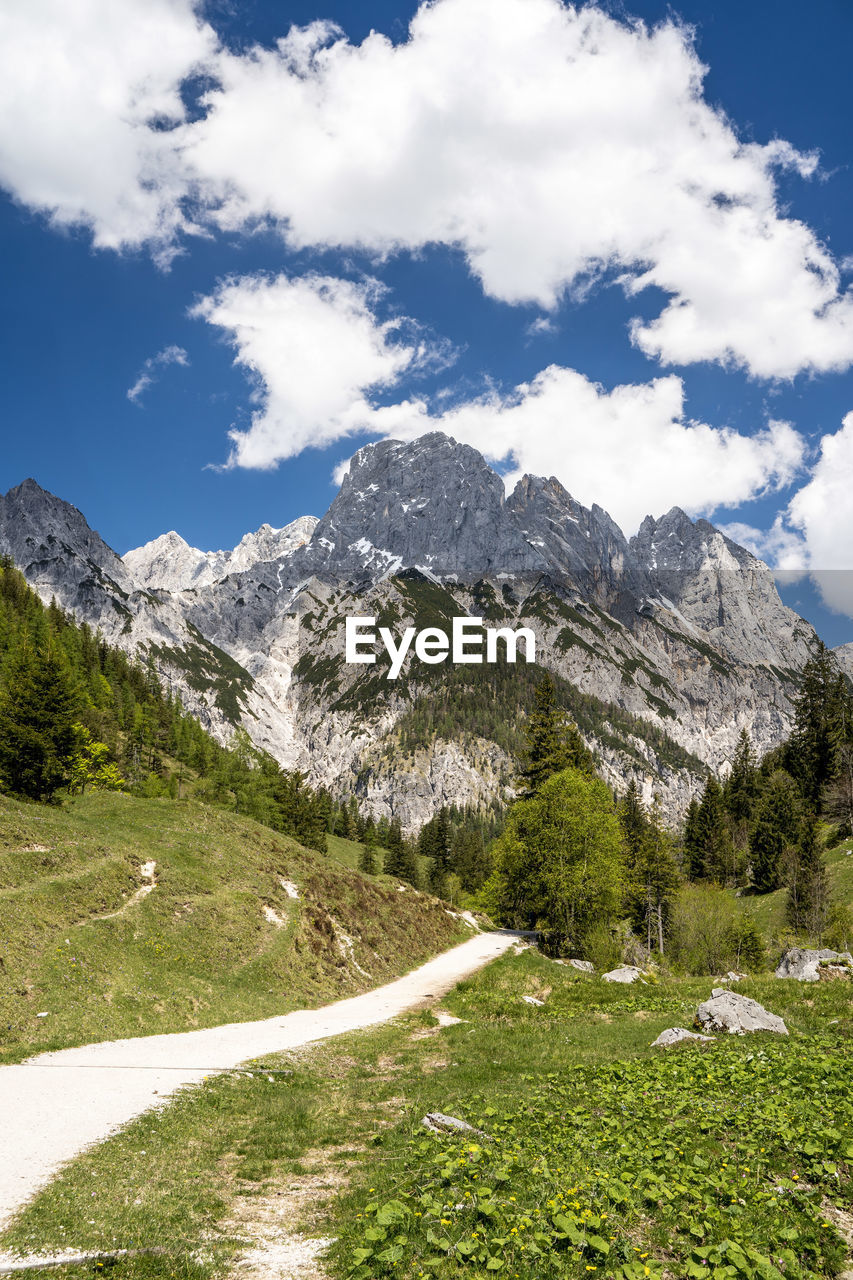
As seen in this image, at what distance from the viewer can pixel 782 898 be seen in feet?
222

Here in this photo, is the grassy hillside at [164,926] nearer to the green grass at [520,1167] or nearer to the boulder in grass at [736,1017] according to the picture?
the green grass at [520,1167]

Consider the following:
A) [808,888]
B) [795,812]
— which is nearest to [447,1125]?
[808,888]

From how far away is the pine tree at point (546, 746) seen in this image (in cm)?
6206

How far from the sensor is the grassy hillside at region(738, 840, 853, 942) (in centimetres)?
5853

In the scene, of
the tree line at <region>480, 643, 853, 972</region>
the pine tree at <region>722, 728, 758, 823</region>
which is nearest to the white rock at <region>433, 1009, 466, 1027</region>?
the tree line at <region>480, 643, 853, 972</region>

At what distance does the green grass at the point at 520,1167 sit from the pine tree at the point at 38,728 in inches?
1241

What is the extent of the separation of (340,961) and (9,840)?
19206mm

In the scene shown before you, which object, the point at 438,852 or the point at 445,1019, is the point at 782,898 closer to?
the point at 445,1019

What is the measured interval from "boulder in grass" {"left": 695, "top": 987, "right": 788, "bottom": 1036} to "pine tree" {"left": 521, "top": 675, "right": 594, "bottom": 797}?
40.0 m

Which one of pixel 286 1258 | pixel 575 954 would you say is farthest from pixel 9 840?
pixel 575 954

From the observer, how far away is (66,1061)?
62.7 feet

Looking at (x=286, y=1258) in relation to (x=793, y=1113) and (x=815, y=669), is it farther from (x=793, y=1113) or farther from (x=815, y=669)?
(x=815, y=669)

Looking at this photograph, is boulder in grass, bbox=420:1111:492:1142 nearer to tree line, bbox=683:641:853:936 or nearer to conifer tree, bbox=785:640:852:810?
tree line, bbox=683:641:853:936

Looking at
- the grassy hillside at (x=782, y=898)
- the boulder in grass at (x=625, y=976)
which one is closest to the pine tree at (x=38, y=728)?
the boulder in grass at (x=625, y=976)
